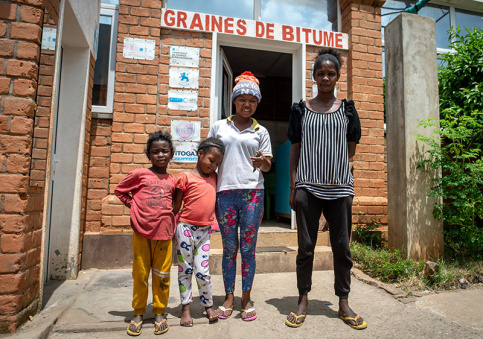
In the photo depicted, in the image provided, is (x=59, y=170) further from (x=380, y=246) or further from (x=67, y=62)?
(x=380, y=246)

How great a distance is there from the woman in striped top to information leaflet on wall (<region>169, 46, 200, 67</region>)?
241 centimetres

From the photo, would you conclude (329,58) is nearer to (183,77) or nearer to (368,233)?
(183,77)

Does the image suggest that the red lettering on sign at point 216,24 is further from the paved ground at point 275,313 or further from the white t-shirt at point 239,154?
the paved ground at point 275,313

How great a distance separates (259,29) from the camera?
486 cm

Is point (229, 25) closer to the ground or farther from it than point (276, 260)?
farther from it

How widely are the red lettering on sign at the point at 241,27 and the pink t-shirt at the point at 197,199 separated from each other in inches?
117

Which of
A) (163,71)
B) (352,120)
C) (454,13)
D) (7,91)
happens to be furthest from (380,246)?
(454,13)

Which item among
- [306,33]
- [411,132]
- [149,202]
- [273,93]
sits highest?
[273,93]

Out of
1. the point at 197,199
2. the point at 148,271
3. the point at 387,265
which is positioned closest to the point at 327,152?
the point at 197,199

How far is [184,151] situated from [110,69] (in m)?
1.50

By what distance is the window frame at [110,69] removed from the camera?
433 cm

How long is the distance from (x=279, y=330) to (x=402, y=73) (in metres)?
3.31

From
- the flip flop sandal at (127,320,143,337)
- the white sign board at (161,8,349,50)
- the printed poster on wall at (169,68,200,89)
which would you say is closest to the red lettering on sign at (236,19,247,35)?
the white sign board at (161,8,349,50)

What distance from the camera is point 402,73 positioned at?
4.03 m
